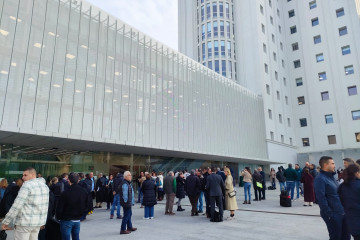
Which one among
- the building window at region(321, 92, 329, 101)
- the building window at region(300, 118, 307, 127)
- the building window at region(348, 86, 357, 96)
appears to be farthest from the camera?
the building window at region(300, 118, 307, 127)

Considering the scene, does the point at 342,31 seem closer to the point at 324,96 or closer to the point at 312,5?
the point at 312,5

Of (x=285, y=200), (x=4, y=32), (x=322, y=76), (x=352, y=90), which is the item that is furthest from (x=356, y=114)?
(x=4, y=32)

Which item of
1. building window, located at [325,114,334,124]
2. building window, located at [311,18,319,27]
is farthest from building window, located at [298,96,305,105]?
building window, located at [311,18,319,27]

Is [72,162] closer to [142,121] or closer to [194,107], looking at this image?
[142,121]

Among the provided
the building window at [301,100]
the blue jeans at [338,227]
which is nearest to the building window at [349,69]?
the building window at [301,100]

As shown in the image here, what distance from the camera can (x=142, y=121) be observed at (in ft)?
63.9

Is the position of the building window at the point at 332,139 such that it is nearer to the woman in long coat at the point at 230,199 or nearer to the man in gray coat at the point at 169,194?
the woman in long coat at the point at 230,199

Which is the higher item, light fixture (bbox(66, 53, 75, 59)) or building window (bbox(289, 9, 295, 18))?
building window (bbox(289, 9, 295, 18))

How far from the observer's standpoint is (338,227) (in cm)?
413

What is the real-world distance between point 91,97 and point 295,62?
39759 millimetres

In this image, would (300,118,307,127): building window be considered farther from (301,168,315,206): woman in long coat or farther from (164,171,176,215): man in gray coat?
(164,171,176,215): man in gray coat

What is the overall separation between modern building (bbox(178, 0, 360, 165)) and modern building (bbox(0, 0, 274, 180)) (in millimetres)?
17001

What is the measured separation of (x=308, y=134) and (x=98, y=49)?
3641cm

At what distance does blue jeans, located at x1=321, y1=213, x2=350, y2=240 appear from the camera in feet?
13.5
